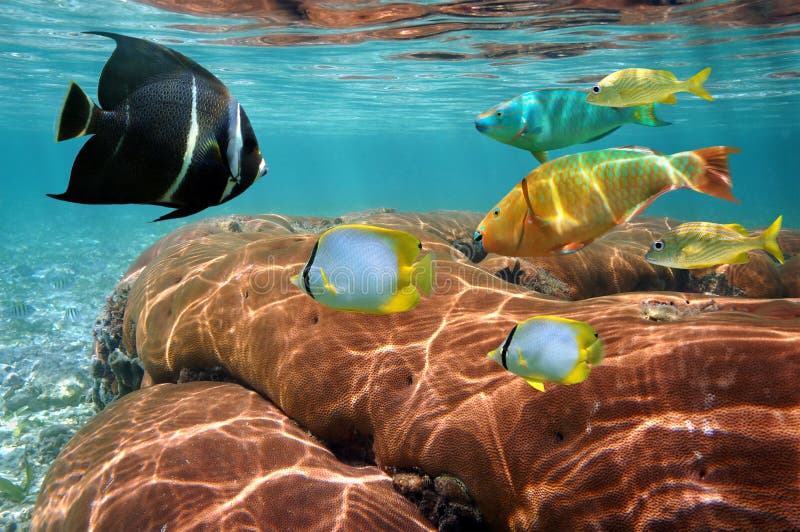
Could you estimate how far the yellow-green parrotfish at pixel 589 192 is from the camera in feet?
6.95

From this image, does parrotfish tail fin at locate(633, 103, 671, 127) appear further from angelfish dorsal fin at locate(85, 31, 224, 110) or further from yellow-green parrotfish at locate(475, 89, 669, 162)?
angelfish dorsal fin at locate(85, 31, 224, 110)

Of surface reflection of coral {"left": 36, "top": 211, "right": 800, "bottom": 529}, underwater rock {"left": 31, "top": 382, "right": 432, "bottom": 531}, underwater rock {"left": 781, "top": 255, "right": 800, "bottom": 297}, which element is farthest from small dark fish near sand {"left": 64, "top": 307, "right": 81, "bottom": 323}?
underwater rock {"left": 781, "top": 255, "right": 800, "bottom": 297}

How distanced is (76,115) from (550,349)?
2037mm

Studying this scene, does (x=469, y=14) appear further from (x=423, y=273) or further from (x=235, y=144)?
(x=235, y=144)

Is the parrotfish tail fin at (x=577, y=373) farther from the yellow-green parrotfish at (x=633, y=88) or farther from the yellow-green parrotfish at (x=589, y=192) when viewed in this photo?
the yellow-green parrotfish at (x=633, y=88)

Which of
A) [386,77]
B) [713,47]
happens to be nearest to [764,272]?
[713,47]

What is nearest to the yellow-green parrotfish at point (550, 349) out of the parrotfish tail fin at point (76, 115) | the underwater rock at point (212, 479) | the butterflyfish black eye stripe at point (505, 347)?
the butterflyfish black eye stripe at point (505, 347)

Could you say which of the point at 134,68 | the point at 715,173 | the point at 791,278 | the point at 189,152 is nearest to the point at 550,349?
the point at 715,173

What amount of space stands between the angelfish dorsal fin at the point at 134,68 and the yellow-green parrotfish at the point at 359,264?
0.79 m

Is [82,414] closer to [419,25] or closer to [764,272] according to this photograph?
[764,272]

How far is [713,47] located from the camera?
59.3 feet

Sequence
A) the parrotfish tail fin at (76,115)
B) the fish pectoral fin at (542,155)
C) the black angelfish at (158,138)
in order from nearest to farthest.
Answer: the parrotfish tail fin at (76,115) → the black angelfish at (158,138) → the fish pectoral fin at (542,155)

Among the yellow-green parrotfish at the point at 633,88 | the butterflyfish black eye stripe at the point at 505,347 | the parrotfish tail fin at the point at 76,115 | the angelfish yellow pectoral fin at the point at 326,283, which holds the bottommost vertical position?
the butterflyfish black eye stripe at the point at 505,347

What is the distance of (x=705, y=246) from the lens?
116 inches
